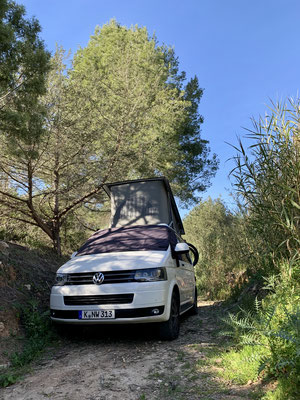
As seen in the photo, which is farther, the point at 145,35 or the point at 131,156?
the point at 145,35

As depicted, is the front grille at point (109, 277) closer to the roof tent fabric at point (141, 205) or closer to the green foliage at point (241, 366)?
the green foliage at point (241, 366)

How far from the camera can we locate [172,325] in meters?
5.22

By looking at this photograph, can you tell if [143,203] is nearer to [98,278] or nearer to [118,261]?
[118,261]

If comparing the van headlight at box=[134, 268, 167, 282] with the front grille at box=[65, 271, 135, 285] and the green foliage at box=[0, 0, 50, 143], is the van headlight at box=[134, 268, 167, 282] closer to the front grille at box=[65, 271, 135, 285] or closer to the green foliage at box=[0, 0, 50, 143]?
the front grille at box=[65, 271, 135, 285]

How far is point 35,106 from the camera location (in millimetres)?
8031

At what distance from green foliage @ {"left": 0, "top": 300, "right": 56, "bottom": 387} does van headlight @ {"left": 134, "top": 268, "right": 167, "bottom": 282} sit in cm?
183

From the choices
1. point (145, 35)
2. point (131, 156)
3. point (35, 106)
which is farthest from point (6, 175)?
point (145, 35)

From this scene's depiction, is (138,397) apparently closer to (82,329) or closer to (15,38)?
(82,329)

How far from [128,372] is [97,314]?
3.67ft

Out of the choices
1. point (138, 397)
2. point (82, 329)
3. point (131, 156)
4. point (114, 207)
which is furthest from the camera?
point (131, 156)

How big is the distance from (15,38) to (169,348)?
7.11 metres

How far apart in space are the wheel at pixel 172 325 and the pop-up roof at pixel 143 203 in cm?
330

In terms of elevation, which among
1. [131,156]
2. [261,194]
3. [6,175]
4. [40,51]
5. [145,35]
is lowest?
[261,194]

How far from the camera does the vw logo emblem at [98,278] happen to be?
5.07 meters
